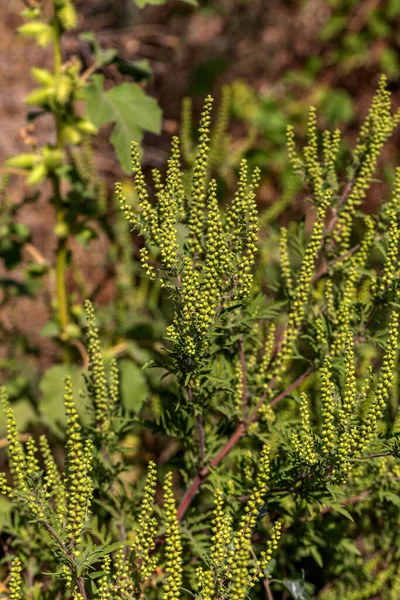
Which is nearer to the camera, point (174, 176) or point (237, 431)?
point (174, 176)

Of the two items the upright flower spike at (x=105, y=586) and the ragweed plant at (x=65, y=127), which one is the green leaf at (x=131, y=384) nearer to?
the ragweed plant at (x=65, y=127)

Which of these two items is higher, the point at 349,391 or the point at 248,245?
the point at 248,245

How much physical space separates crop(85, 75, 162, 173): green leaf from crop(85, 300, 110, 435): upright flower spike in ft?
2.25

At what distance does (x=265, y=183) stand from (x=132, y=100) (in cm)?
280

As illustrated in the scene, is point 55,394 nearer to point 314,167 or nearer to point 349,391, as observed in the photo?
point 314,167

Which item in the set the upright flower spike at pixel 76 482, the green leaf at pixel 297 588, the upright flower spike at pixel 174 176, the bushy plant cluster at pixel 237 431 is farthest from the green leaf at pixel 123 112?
the green leaf at pixel 297 588

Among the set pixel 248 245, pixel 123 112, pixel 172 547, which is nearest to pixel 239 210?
pixel 248 245

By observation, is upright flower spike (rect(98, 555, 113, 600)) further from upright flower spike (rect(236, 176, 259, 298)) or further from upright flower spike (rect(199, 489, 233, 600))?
upright flower spike (rect(236, 176, 259, 298))

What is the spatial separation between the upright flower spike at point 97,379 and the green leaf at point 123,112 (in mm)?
686

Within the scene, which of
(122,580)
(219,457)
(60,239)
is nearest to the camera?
(122,580)

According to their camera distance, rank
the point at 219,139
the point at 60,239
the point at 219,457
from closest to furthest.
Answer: the point at 219,457
the point at 60,239
the point at 219,139

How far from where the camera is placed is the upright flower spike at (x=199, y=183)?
4.63ft

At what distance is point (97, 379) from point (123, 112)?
1007 mm

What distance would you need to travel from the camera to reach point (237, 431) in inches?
66.6
